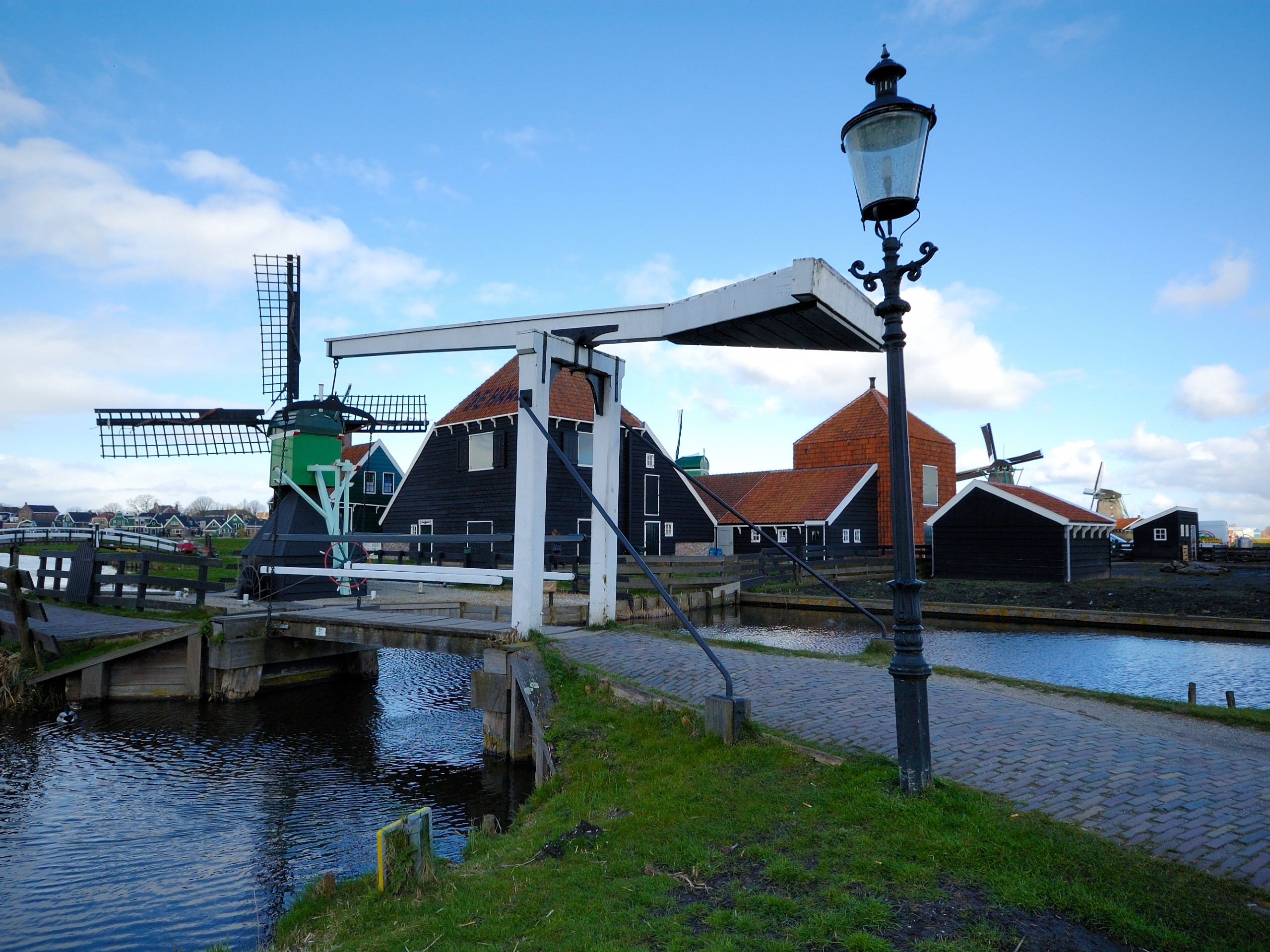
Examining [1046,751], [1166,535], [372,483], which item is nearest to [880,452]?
[1166,535]

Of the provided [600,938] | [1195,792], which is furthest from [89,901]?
[1195,792]

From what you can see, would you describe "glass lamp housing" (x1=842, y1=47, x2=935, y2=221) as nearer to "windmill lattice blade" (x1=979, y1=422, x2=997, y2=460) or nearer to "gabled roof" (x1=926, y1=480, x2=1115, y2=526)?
"gabled roof" (x1=926, y1=480, x2=1115, y2=526)

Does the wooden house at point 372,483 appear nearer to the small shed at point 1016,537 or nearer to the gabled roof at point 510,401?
the gabled roof at point 510,401

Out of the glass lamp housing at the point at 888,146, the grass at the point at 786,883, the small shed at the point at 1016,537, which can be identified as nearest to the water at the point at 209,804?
the grass at the point at 786,883

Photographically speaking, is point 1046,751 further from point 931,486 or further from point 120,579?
point 931,486

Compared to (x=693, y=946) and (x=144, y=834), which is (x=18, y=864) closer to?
(x=144, y=834)

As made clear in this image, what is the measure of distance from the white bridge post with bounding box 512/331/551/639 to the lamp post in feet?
17.0

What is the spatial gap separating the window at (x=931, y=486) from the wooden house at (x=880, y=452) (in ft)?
0.09

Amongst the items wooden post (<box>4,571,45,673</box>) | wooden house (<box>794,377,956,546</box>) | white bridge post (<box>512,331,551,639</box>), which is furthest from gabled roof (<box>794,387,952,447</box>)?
wooden post (<box>4,571,45,673</box>)

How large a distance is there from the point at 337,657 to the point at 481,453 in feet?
53.6

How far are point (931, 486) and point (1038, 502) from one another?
993 centimetres

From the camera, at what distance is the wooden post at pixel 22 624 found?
15.2 metres

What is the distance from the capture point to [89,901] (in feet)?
23.7

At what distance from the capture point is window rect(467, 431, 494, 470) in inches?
1292
